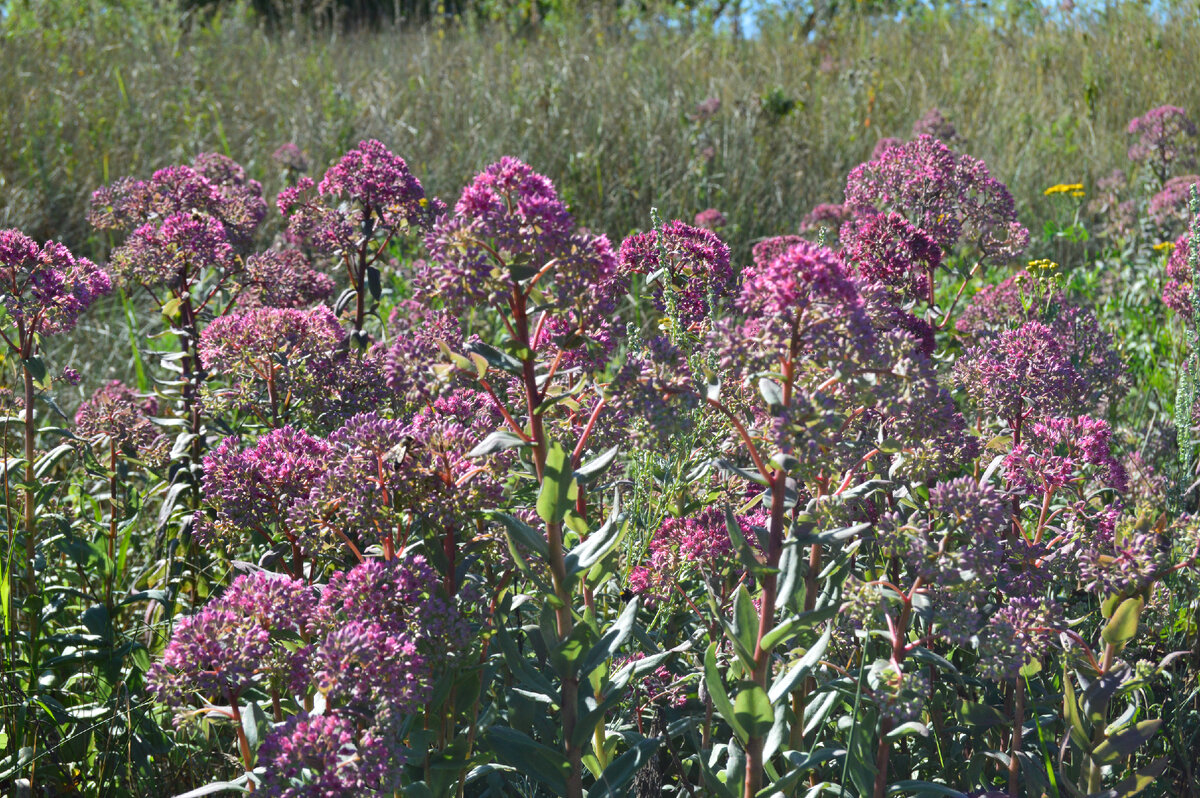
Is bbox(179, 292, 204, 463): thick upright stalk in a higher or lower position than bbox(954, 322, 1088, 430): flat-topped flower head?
lower

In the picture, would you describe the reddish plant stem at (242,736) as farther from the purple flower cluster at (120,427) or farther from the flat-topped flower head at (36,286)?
the purple flower cluster at (120,427)

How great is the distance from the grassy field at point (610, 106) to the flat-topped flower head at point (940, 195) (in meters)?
2.85

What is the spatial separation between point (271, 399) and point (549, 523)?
1212 millimetres

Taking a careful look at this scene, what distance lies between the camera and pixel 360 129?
766 cm

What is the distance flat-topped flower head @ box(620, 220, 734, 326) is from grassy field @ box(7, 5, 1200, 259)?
3.55 m

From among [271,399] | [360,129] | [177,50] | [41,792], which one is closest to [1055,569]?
[271,399]

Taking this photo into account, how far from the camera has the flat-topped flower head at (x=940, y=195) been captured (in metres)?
2.61

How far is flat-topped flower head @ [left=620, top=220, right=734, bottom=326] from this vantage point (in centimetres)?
210

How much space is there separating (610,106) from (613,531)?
6.56 m

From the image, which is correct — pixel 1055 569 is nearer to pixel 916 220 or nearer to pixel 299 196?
pixel 916 220

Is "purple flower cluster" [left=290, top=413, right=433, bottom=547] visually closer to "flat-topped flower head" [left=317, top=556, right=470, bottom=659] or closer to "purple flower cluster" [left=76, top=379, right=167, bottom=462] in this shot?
"flat-topped flower head" [left=317, top=556, right=470, bottom=659]

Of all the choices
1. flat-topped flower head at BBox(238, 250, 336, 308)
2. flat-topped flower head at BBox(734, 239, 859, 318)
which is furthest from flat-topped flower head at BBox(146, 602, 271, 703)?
flat-topped flower head at BBox(238, 250, 336, 308)

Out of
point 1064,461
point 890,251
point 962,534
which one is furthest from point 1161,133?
point 962,534

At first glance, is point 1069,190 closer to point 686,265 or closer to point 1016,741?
point 686,265
